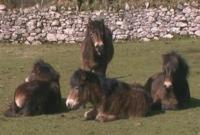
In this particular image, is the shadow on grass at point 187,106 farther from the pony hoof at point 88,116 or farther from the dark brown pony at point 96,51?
the dark brown pony at point 96,51

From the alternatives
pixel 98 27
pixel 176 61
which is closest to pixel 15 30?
pixel 98 27

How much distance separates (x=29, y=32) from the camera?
29812mm

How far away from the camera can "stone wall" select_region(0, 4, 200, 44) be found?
2942 centimetres

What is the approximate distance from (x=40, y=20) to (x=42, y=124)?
18105 millimetres

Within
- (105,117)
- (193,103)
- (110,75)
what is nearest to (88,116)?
(105,117)

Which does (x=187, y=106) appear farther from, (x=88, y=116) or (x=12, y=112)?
(x=12, y=112)

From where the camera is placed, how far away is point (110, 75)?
20109mm

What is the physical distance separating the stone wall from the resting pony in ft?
51.9

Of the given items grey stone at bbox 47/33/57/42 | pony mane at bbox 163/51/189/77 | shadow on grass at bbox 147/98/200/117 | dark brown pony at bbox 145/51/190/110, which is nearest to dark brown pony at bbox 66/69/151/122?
shadow on grass at bbox 147/98/200/117

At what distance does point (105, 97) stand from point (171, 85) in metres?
1.60

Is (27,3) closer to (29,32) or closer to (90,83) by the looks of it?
(29,32)

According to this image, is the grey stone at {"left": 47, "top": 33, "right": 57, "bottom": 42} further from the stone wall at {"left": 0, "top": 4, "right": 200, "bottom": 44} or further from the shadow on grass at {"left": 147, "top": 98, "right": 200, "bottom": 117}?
the shadow on grass at {"left": 147, "top": 98, "right": 200, "bottom": 117}

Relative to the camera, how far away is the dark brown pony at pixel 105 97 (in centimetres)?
1175

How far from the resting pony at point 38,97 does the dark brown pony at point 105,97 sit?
43.9 inches
